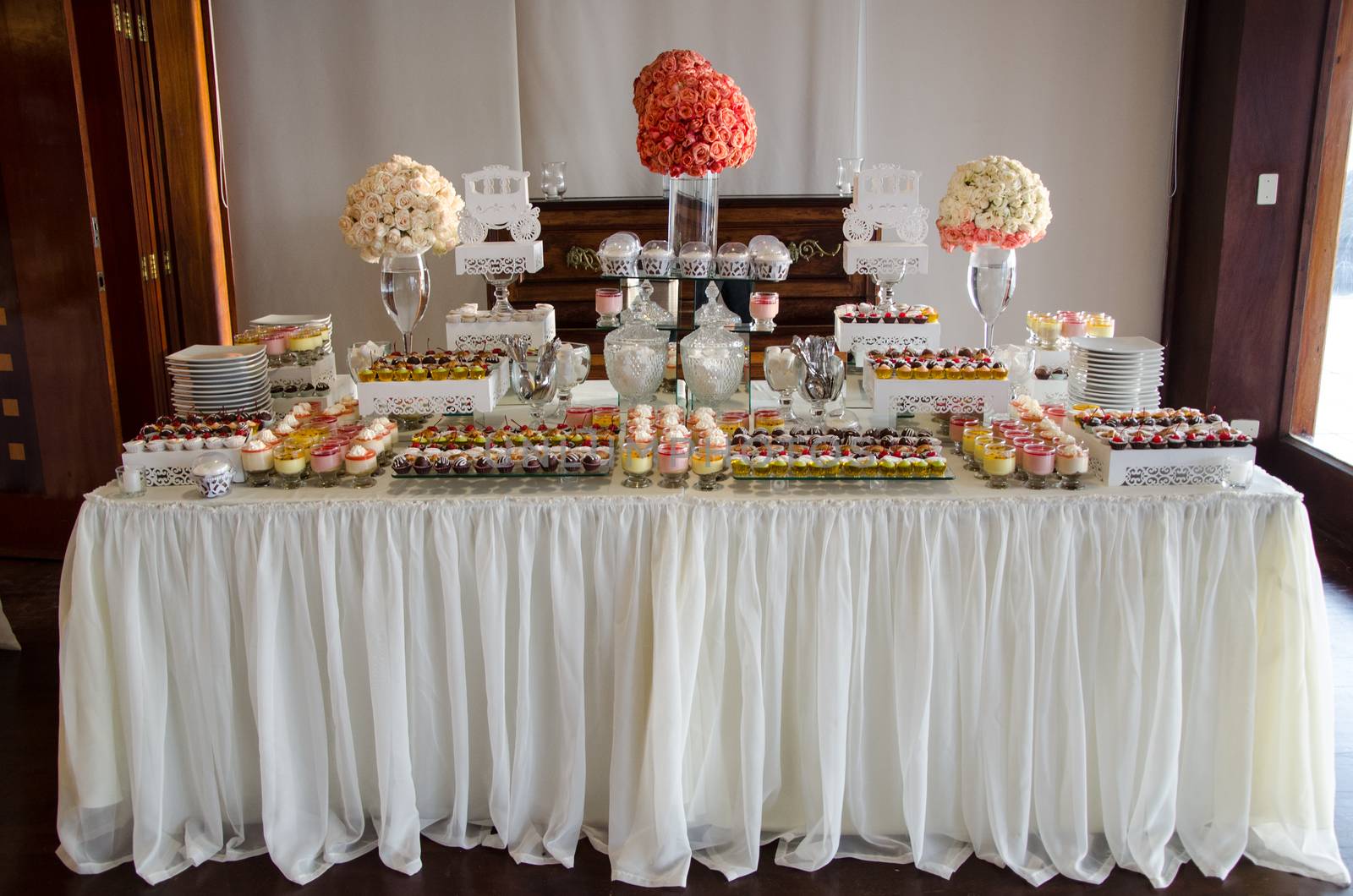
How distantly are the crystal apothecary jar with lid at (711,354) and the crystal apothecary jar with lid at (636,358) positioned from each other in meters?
0.08

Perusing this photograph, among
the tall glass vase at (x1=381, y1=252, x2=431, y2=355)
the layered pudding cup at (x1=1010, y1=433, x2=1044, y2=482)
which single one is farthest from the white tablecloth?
the tall glass vase at (x1=381, y1=252, x2=431, y2=355)

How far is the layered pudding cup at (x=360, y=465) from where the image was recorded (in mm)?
2643

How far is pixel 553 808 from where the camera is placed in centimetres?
264

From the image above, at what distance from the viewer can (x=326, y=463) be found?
2662 millimetres

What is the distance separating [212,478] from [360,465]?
33cm

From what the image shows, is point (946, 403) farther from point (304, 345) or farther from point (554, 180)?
point (554, 180)

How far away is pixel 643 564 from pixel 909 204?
1.63 m

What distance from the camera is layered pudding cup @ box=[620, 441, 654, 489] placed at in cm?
261

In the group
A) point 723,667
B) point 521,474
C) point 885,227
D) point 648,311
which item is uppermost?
point 885,227

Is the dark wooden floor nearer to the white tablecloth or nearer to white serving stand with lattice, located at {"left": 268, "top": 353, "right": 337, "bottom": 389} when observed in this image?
the white tablecloth

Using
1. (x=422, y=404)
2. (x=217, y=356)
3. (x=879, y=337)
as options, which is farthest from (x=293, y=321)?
(x=879, y=337)

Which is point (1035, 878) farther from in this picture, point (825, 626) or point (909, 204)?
point (909, 204)

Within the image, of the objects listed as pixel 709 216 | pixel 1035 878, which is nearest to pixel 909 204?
pixel 709 216

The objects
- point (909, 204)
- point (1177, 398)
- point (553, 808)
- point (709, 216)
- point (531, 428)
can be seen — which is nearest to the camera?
point (553, 808)
